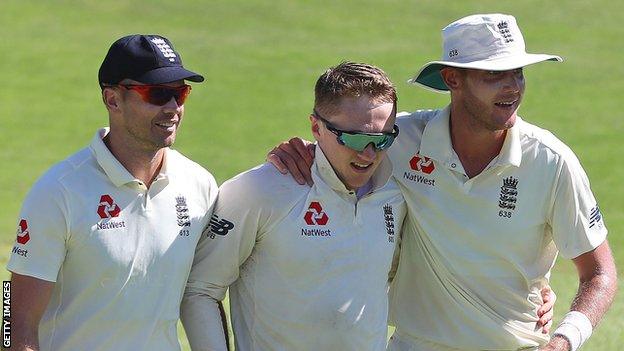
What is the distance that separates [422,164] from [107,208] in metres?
1.61

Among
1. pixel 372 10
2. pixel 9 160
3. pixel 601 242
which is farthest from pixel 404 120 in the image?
pixel 372 10

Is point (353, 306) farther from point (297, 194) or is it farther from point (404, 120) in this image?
point (404, 120)

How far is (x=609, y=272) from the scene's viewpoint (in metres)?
6.32

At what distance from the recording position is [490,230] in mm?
6320

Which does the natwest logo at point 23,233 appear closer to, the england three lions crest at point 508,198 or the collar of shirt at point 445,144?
the collar of shirt at point 445,144

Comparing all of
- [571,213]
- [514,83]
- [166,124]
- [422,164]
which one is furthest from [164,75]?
[571,213]

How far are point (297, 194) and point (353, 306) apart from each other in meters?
0.55

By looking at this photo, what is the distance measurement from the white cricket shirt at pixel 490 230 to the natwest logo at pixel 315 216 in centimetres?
56

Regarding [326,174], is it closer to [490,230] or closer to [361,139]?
[361,139]

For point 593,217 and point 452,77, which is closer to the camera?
point 593,217

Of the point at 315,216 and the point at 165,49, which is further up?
the point at 165,49

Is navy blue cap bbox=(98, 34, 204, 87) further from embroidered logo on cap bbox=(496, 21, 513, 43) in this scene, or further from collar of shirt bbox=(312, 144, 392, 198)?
embroidered logo on cap bbox=(496, 21, 513, 43)

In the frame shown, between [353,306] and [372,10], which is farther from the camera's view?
[372,10]

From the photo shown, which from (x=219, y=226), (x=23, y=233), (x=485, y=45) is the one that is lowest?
(x=219, y=226)
